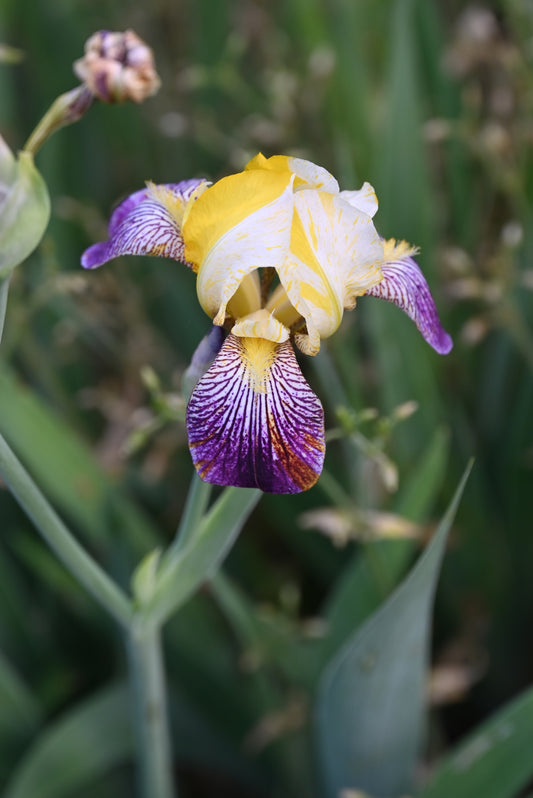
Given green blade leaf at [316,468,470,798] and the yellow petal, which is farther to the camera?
green blade leaf at [316,468,470,798]

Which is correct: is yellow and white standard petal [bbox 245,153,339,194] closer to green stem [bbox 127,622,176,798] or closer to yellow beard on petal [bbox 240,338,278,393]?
yellow beard on petal [bbox 240,338,278,393]

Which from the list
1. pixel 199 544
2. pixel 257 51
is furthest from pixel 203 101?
pixel 199 544

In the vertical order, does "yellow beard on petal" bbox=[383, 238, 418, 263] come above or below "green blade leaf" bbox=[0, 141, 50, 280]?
below

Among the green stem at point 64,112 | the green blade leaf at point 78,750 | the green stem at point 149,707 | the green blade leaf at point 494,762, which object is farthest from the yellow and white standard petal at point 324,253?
the green blade leaf at point 78,750

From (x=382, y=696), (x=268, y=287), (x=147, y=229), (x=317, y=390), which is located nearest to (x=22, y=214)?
(x=147, y=229)

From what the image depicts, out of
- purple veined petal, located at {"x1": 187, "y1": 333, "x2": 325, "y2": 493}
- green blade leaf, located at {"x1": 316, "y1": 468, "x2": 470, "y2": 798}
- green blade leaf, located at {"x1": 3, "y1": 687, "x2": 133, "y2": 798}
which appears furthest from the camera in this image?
green blade leaf, located at {"x1": 3, "y1": 687, "x2": 133, "y2": 798}

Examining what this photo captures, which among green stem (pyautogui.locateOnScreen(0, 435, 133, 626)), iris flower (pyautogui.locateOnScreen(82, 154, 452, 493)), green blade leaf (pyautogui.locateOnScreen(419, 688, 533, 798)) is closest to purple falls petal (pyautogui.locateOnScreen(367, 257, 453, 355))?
iris flower (pyautogui.locateOnScreen(82, 154, 452, 493))
